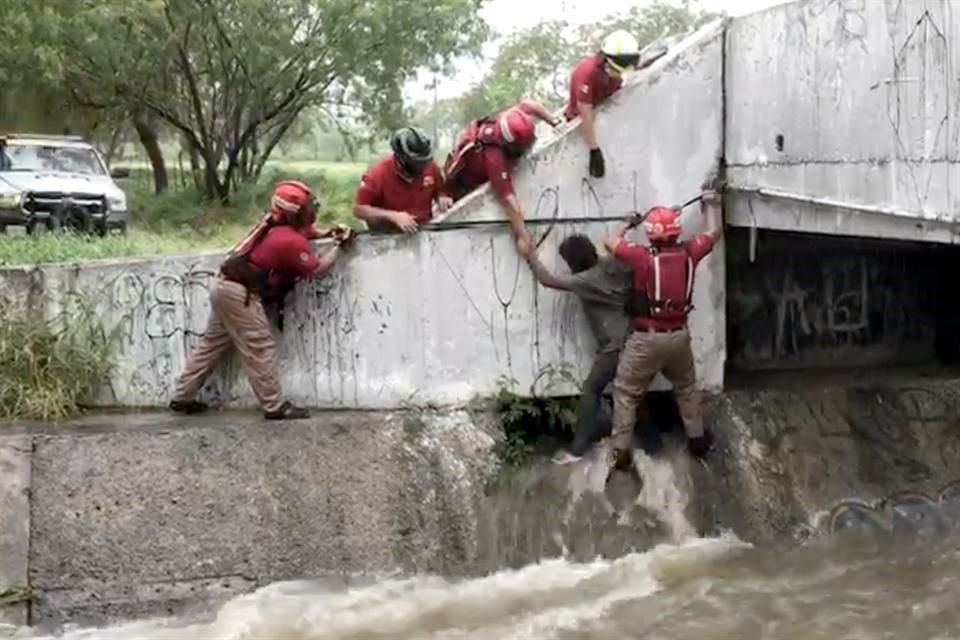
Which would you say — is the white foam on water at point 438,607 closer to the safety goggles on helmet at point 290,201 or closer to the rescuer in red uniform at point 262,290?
the rescuer in red uniform at point 262,290

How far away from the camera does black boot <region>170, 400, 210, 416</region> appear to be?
356 inches

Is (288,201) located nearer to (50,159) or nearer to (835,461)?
(835,461)

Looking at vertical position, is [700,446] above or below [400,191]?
below

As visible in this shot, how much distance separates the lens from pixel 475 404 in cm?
921

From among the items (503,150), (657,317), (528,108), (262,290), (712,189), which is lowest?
A: (657,317)

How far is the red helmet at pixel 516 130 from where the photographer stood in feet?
29.5

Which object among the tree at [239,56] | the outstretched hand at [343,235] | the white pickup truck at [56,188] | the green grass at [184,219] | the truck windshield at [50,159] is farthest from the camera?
the tree at [239,56]

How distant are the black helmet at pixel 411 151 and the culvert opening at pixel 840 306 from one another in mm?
2685

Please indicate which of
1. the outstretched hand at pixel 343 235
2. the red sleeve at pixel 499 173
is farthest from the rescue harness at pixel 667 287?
the outstretched hand at pixel 343 235

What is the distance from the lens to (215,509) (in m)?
8.21

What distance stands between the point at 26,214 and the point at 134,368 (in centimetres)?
778

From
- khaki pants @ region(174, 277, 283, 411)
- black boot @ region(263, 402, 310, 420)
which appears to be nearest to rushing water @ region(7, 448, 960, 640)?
black boot @ region(263, 402, 310, 420)

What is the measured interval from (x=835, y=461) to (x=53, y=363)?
5955 mm

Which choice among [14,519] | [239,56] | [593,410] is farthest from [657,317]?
[239,56]
